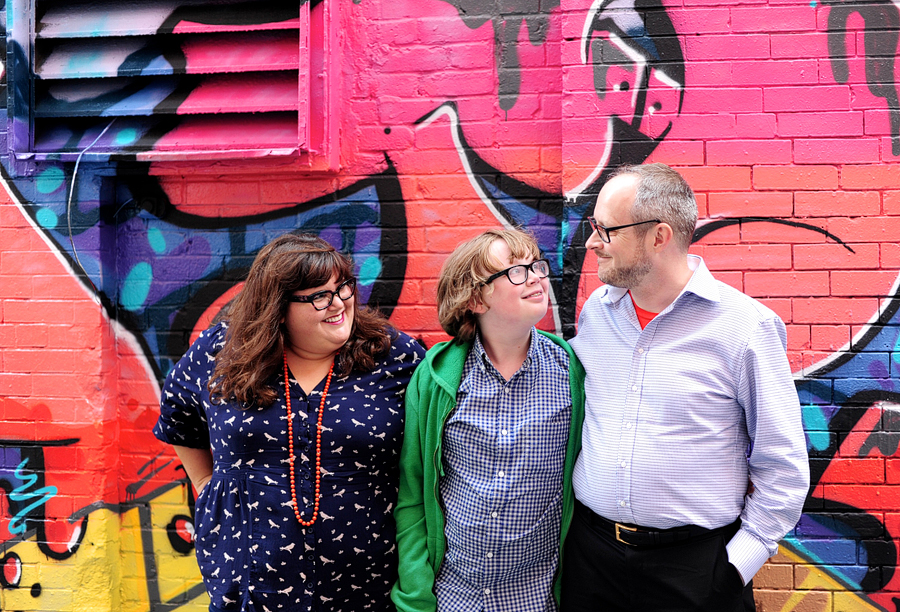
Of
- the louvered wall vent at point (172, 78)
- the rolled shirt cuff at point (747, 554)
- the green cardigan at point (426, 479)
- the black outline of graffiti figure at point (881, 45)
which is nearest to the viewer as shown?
the rolled shirt cuff at point (747, 554)

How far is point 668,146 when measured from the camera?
2559 millimetres

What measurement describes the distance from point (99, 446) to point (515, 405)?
194 centimetres

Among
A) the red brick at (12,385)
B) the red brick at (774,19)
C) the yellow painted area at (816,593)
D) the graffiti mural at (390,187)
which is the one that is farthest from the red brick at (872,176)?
the red brick at (12,385)

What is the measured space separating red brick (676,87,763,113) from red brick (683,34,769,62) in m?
0.12

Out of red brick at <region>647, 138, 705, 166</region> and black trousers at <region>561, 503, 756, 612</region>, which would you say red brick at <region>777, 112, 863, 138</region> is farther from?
→ black trousers at <region>561, 503, 756, 612</region>

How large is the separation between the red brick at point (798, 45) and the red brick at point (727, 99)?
172 mm

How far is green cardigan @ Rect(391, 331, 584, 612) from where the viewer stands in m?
2.05

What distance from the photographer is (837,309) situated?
2520 millimetres

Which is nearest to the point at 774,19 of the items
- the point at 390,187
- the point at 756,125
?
the point at 756,125

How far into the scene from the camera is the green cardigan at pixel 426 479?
6.73 feet

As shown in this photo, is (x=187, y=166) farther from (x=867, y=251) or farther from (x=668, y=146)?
(x=867, y=251)

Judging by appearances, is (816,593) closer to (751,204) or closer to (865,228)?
(865,228)

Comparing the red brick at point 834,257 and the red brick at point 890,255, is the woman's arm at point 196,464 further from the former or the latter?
the red brick at point 890,255

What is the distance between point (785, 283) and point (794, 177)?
41 centimetres
